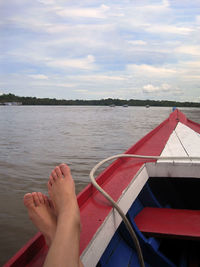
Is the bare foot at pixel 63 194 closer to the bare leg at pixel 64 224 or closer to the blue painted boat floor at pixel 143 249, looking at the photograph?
the bare leg at pixel 64 224

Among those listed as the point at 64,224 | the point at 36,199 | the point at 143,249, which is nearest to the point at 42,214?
the point at 36,199

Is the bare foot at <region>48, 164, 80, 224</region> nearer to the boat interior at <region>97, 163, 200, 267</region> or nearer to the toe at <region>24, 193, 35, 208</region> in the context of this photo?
the toe at <region>24, 193, 35, 208</region>

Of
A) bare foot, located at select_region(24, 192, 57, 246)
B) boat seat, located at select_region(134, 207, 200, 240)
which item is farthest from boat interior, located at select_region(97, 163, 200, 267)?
bare foot, located at select_region(24, 192, 57, 246)

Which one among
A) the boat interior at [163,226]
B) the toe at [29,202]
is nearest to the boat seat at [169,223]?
the boat interior at [163,226]

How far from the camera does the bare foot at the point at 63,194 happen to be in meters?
0.95

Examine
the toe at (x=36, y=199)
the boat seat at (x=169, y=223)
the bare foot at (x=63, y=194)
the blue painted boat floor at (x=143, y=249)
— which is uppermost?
the bare foot at (x=63, y=194)

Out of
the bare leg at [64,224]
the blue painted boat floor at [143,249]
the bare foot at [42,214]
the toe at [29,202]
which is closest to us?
the bare leg at [64,224]

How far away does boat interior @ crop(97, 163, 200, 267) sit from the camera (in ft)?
4.41

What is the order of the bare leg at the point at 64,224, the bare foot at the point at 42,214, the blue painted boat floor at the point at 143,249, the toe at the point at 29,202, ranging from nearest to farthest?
1. the bare leg at the point at 64,224
2. the bare foot at the point at 42,214
3. the toe at the point at 29,202
4. the blue painted boat floor at the point at 143,249

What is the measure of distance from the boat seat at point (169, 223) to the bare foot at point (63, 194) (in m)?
0.51

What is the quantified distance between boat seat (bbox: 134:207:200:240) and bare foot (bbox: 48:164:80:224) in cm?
51

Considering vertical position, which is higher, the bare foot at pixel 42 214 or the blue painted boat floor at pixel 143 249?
the bare foot at pixel 42 214

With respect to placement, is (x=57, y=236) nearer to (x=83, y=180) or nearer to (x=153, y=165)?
(x=153, y=165)

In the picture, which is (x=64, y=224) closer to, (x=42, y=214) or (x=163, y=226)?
(x=42, y=214)
